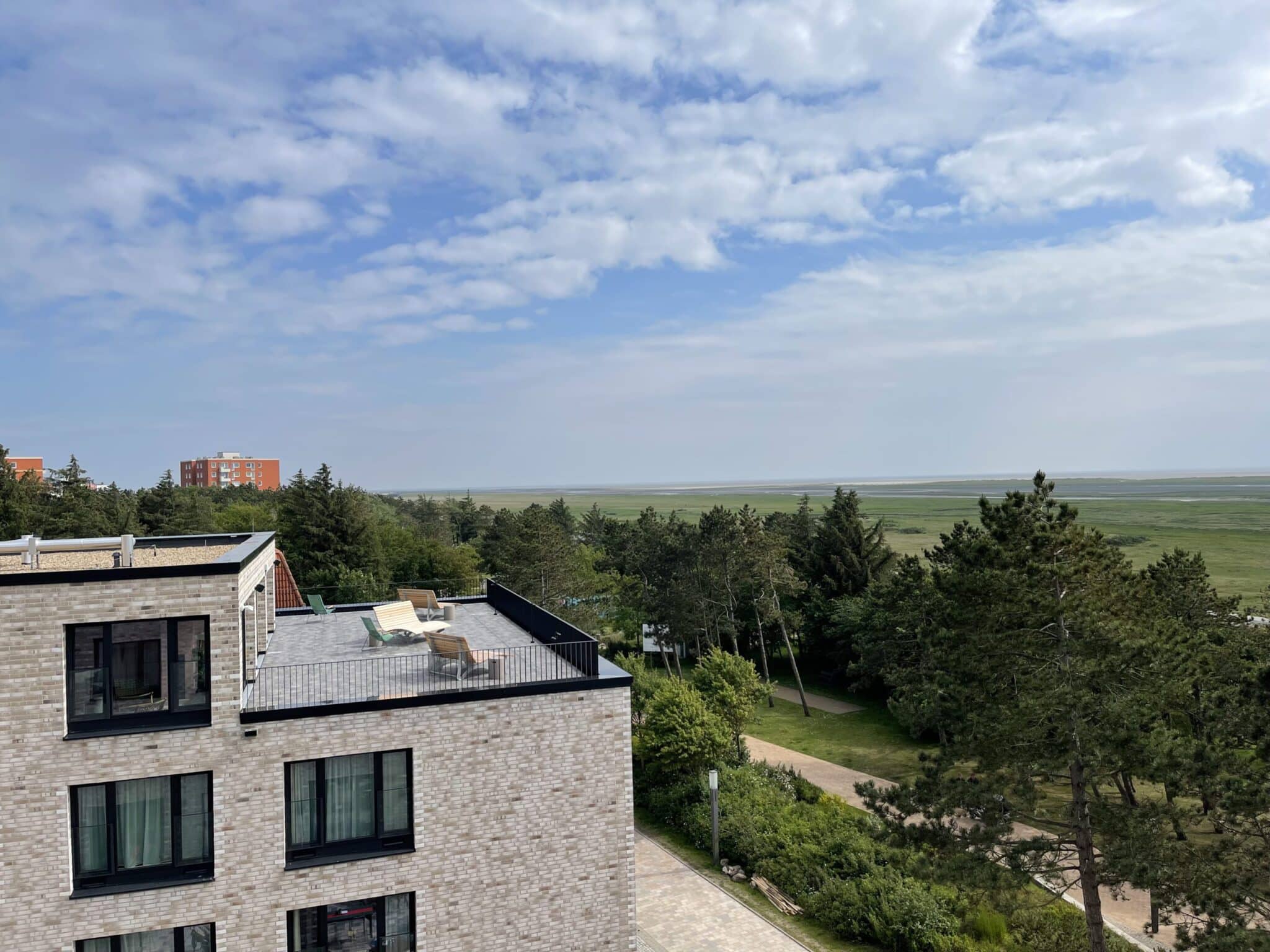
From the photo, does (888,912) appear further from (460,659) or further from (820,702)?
(820,702)

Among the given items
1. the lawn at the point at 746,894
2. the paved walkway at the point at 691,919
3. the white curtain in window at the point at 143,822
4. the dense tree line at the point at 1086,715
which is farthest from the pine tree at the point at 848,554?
the white curtain in window at the point at 143,822

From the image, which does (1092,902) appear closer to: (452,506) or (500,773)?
(500,773)

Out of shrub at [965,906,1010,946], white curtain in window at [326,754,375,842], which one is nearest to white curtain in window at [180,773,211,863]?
white curtain in window at [326,754,375,842]

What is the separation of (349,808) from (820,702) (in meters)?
33.4

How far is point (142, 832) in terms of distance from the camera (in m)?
12.2

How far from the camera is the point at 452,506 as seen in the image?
138500 millimetres

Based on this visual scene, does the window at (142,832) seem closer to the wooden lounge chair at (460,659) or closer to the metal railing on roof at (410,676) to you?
the metal railing on roof at (410,676)

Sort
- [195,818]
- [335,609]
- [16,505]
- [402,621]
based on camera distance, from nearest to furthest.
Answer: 1. [195,818]
2. [402,621]
3. [335,609]
4. [16,505]

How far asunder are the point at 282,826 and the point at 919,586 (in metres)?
23.9

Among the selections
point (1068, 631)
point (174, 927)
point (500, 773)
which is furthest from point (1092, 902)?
point (174, 927)

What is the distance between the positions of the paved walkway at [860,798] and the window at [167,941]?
1282 cm

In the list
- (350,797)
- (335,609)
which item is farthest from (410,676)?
(335,609)

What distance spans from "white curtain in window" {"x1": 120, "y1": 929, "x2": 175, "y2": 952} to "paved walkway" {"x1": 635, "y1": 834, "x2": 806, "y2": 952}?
8.03m

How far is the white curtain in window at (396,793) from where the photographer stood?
516 inches
